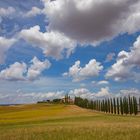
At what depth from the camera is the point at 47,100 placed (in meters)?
173

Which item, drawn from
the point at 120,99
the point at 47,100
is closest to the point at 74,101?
the point at 47,100

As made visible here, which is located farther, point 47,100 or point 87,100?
point 47,100

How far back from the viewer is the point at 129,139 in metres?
21.2

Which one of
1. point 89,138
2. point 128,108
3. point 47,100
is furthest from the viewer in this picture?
point 47,100

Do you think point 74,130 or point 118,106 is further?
point 118,106

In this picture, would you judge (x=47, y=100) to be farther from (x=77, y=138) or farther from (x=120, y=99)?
(x=77, y=138)

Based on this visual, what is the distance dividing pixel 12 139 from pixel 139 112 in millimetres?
99643

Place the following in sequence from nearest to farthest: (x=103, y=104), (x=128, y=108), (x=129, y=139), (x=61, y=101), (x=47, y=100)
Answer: (x=129, y=139)
(x=128, y=108)
(x=103, y=104)
(x=61, y=101)
(x=47, y=100)

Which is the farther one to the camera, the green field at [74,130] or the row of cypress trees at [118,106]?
the row of cypress trees at [118,106]

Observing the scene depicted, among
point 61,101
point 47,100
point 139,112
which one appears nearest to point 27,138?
point 139,112

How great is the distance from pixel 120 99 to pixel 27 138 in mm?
95240

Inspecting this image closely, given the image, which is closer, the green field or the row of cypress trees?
the green field

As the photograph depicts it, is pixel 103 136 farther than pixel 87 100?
No

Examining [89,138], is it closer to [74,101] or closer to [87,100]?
[87,100]
